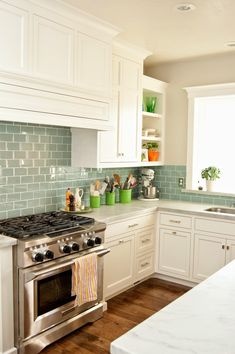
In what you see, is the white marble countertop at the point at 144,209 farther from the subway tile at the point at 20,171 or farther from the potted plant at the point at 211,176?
the subway tile at the point at 20,171

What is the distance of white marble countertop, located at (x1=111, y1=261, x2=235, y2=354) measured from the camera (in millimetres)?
1089

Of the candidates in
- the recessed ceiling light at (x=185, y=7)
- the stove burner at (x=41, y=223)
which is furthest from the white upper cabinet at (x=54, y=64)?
the stove burner at (x=41, y=223)

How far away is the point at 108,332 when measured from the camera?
2.97m

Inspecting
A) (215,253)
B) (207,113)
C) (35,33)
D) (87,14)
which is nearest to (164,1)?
(87,14)

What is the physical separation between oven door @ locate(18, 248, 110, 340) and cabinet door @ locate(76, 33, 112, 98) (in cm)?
150

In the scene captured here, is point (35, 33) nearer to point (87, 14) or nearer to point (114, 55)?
point (87, 14)

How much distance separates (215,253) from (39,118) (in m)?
2.29

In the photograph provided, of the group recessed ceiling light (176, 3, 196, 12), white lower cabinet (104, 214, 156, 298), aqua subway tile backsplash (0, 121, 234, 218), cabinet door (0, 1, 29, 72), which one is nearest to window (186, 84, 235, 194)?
white lower cabinet (104, 214, 156, 298)

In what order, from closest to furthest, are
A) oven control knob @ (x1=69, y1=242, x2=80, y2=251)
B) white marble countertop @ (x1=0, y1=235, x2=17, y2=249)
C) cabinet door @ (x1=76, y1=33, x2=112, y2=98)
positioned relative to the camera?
white marble countertop @ (x1=0, y1=235, x2=17, y2=249)
oven control knob @ (x1=69, y1=242, x2=80, y2=251)
cabinet door @ (x1=76, y1=33, x2=112, y2=98)

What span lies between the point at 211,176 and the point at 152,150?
812 mm

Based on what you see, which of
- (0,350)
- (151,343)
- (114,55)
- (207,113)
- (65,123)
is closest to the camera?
(151,343)

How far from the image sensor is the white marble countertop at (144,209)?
346 cm

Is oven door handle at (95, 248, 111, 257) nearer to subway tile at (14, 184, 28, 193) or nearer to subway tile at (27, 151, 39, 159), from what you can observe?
subway tile at (14, 184, 28, 193)

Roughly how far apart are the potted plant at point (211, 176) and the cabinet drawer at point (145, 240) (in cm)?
94
